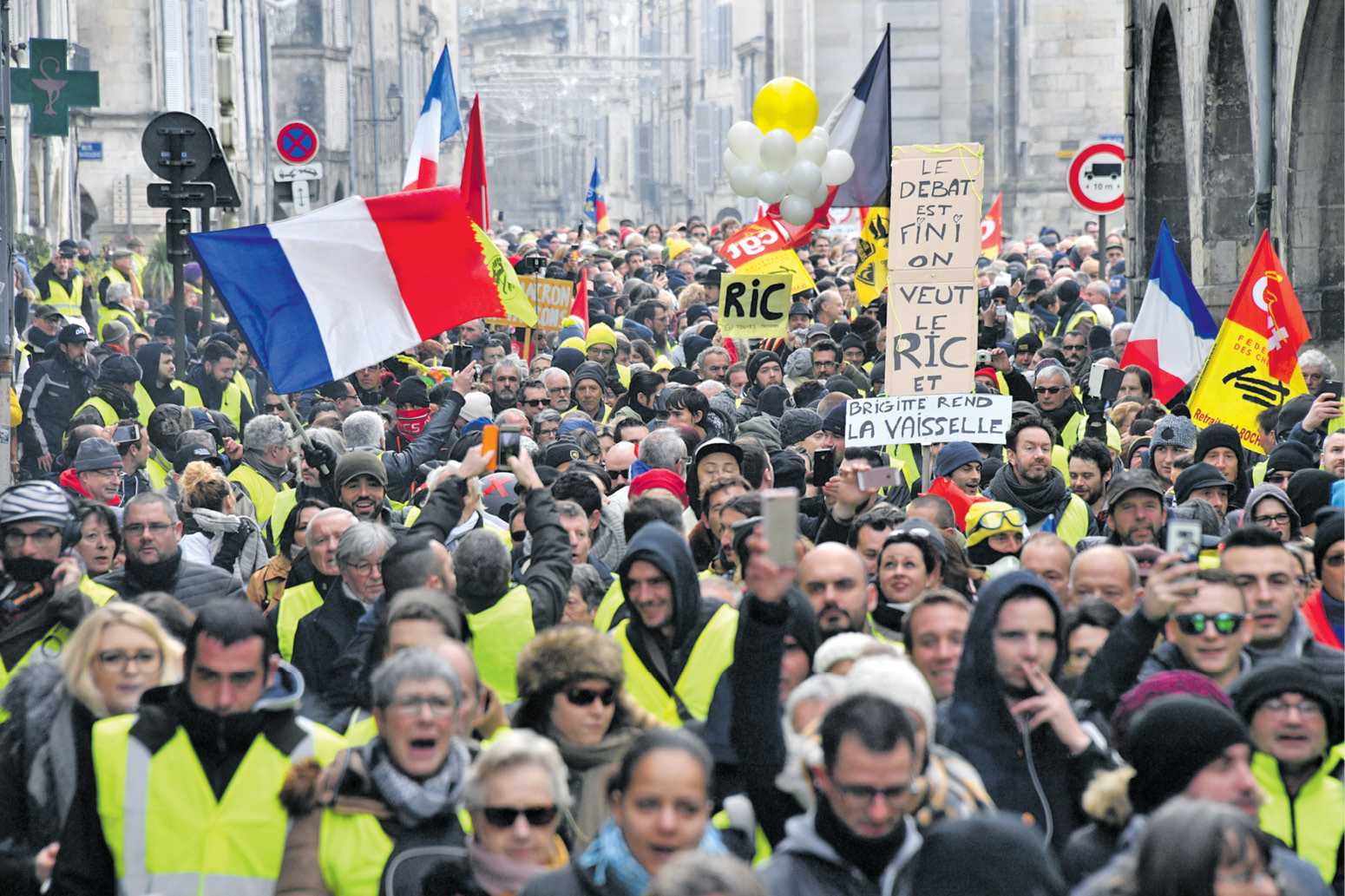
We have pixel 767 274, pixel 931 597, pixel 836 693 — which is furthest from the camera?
pixel 767 274

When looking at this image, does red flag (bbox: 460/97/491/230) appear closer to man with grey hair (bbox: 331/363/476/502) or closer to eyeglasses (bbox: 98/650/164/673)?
man with grey hair (bbox: 331/363/476/502)

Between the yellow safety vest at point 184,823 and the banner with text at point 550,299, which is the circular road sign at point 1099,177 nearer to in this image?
the banner with text at point 550,299

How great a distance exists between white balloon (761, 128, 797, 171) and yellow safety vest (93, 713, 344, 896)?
464 inches

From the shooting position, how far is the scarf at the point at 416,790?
170 inches

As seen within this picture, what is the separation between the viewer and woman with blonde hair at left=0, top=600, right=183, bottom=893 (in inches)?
183

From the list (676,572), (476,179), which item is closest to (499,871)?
(676,572)

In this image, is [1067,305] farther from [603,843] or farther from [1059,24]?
[1059,24]

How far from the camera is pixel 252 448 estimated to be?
976cm

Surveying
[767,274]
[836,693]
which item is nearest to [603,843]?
[836,693]

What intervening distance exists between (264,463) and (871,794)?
641 cm

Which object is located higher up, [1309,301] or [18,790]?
[1309,301]

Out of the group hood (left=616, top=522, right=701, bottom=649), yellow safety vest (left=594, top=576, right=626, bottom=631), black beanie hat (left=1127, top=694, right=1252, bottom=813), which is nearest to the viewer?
black beanie hat (left=1127, top=694, right=1252, bottom=813)

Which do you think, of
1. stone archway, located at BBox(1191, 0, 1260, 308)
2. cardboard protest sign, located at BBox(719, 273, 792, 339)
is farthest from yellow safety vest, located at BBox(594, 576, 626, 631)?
stone archway, located at BBox(1191, 0, 1260, 308)

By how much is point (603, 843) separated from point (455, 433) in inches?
290
